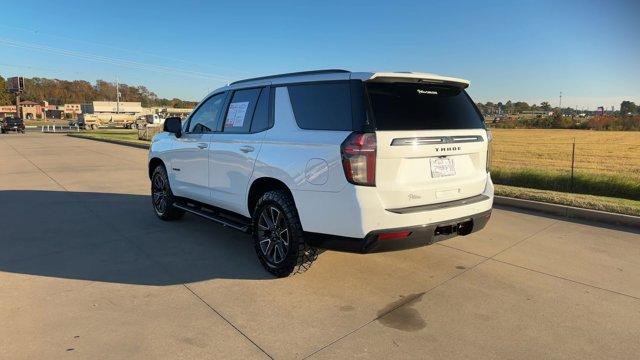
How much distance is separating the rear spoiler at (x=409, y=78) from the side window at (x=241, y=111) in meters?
1.45

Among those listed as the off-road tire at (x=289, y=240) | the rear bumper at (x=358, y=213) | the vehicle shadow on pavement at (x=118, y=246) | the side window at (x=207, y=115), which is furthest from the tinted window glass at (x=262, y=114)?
the vehicle shadow on pavement at (x=118, y=246)

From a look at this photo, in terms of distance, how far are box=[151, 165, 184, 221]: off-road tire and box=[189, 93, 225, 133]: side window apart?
1.02 metres

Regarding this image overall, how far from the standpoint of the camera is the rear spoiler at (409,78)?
3.78 meters

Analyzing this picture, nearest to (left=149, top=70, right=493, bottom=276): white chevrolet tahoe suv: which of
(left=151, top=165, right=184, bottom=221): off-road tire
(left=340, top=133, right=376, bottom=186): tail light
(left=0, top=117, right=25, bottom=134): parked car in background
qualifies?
(left=340, top=133, right=376, bottom=186): tail light

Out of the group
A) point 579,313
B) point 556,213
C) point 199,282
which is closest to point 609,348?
point 579,313

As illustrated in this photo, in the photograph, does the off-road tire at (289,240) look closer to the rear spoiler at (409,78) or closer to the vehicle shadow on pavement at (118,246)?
the vehicle shadow on pavement at (118,246)

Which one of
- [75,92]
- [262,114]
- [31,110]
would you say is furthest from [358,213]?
[75,92]

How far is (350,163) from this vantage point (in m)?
3.58

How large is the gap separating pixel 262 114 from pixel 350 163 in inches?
59.5

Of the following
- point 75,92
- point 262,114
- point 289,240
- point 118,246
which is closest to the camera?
point 289,240

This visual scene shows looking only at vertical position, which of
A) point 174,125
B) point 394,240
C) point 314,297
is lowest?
point 314,297

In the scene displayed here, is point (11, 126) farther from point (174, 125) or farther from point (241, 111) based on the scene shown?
point (241, 111)

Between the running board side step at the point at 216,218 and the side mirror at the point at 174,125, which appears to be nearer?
the running board side step at the point at 216,218

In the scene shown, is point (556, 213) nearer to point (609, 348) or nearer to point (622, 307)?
point (622, 307)
